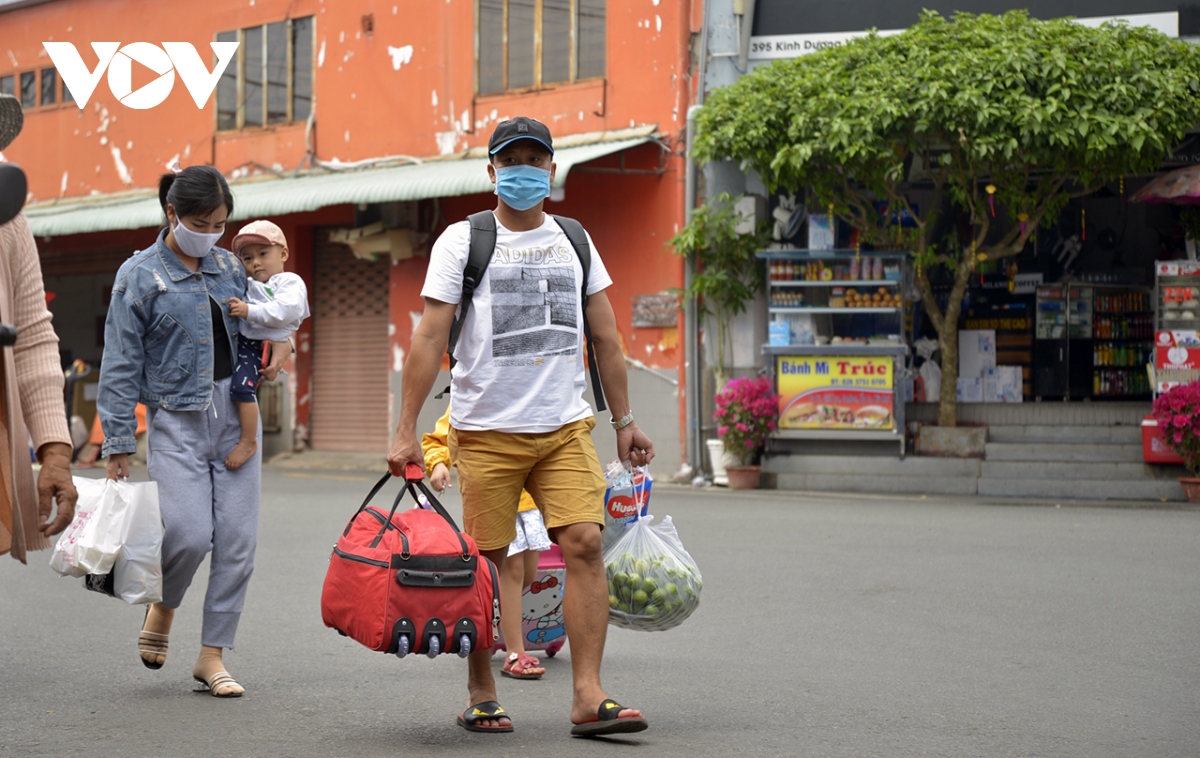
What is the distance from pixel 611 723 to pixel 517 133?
6.40ft

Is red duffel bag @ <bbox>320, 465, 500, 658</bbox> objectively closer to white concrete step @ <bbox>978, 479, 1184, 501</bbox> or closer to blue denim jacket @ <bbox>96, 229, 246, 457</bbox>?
blue denim jacket @ <bbox>96, 229, 246, 457</bbox>

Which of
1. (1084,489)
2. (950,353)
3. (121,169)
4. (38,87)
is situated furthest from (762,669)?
(38,87)

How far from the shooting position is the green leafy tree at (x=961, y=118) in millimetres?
12859

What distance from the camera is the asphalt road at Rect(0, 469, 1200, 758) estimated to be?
4.57 metres

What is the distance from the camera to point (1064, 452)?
47.1ft

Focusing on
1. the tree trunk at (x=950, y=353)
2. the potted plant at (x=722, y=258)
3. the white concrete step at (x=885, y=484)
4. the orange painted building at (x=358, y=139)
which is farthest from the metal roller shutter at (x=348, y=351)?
the tree trunk at (x=950, y=353)

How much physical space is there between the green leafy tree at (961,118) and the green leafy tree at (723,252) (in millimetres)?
871

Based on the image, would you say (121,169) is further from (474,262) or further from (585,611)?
(585,611)

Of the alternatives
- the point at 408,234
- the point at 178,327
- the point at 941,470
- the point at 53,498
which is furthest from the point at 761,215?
the point at 53,498

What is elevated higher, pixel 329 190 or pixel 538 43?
pixel 538 43

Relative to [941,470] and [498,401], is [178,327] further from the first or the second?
[941,470]

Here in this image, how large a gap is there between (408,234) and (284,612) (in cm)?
1183

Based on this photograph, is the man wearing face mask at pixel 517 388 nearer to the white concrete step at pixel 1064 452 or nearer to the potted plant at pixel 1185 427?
the potted plant at pixel 1185 427

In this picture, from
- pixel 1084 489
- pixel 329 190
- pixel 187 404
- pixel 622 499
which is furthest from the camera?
pixel 329 190
